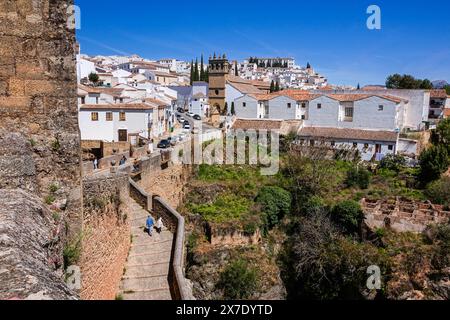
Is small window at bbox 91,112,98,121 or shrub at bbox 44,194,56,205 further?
small window at bbox 91,112,98,121

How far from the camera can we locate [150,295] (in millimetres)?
10602

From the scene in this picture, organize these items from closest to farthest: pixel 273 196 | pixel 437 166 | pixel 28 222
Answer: pixel 28 222 → pixel 273 196 → pixel 437 166

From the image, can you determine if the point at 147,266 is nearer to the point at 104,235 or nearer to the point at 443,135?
the point at 104,235

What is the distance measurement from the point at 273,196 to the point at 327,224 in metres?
4.22

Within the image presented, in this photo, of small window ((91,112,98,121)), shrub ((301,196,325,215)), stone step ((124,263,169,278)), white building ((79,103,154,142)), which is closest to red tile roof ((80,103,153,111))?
white building ((79,103,154,142))

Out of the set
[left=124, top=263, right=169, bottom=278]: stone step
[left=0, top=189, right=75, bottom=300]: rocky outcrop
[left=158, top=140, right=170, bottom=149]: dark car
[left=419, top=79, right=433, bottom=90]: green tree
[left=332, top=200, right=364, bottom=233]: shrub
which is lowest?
[left=332, top=200, right=364, bottom=233]: shrub

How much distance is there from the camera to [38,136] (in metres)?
6.07

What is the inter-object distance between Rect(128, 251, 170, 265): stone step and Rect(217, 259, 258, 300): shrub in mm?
9230

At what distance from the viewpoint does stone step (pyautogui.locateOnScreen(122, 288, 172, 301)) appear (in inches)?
412

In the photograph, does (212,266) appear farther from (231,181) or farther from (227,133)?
(227,133)

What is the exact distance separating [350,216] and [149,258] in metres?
16.0

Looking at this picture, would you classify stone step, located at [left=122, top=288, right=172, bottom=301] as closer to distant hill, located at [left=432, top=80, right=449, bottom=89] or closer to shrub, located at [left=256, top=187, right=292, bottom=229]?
shrub, located at [left=256, top=187, right=292, bottom=229]

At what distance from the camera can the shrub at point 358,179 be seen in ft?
100.0
